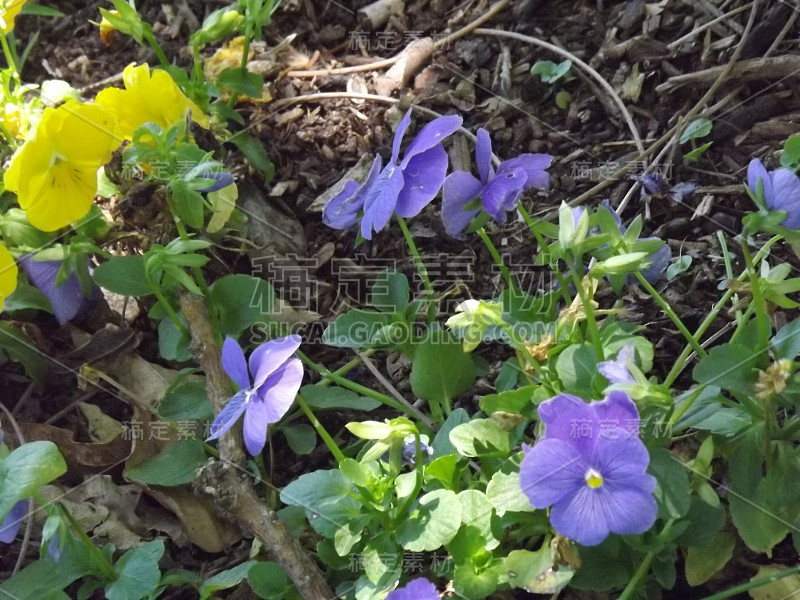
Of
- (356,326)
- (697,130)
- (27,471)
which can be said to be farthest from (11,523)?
(697,130)

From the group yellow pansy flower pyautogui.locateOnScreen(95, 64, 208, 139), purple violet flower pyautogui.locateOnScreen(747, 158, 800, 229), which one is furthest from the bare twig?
purple violet flower pyautogui.locateOnScreen(747, 158, 800, 229)

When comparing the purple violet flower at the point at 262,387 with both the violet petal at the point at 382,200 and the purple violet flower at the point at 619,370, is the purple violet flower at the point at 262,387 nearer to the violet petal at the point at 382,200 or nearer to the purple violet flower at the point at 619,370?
the violet petal at the point at 382,200

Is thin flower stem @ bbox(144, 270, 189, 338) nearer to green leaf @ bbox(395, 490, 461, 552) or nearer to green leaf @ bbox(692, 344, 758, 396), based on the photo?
green leaf @ bbox(395, 490, 461, 552)

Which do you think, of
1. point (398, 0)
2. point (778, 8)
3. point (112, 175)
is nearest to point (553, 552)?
point (112, 175)

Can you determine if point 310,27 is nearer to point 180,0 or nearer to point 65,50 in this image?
point 180,0

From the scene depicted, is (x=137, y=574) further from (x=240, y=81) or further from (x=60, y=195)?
(x=240, y=81)

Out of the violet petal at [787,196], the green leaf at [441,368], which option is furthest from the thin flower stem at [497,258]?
the violet petal at [787,196]
